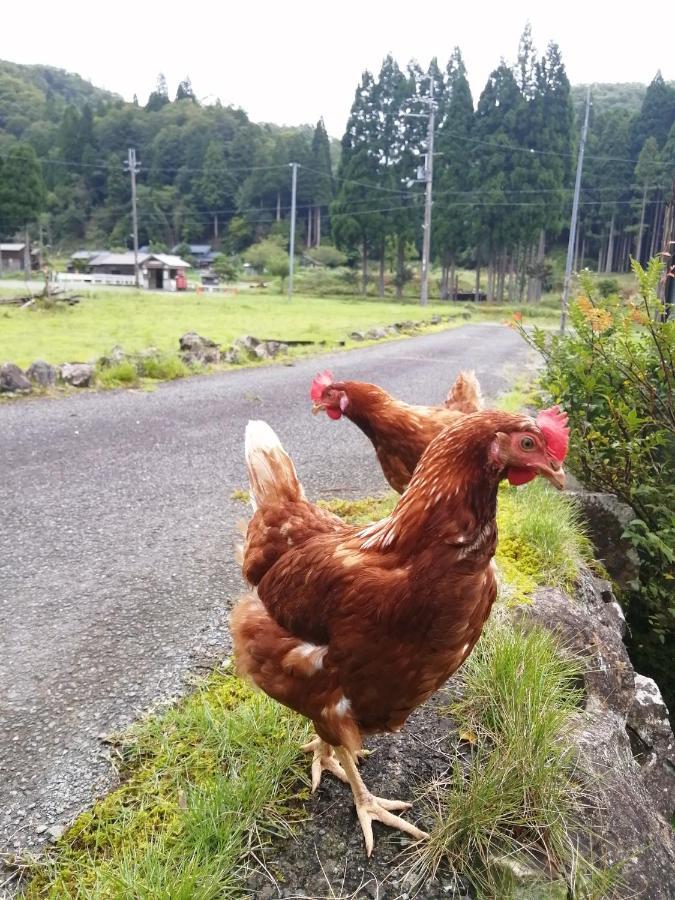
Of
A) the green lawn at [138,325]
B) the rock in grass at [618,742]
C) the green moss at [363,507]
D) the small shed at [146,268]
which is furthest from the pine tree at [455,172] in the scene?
the rock in grass at [618,742]

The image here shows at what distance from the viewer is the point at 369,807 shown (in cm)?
197

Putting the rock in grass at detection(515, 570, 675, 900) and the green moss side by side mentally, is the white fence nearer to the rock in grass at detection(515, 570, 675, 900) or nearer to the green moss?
the green moss

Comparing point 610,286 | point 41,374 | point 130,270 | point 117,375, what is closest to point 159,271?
point 130,270

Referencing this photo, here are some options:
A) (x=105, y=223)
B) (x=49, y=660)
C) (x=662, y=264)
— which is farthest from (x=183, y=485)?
(x=105, y=223)

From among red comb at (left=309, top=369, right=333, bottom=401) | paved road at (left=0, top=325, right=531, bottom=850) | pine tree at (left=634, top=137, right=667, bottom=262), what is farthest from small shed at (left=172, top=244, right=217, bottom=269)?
red comb at (left=309, top=369, right=333, bottom=401)

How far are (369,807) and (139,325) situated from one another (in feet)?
57.5

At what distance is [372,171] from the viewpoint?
3959 centimetres

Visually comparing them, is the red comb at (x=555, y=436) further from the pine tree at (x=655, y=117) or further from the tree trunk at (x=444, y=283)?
the pine tree at (x=655, y=117)

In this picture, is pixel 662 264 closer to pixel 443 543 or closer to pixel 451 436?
pixel 451 436

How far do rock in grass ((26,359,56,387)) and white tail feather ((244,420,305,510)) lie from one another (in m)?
7.00

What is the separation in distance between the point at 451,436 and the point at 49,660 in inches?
84.4

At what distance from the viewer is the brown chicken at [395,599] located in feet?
5.53

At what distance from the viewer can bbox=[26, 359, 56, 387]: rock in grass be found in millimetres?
8406

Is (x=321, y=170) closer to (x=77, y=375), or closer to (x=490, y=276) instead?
(x=490, y=276)
